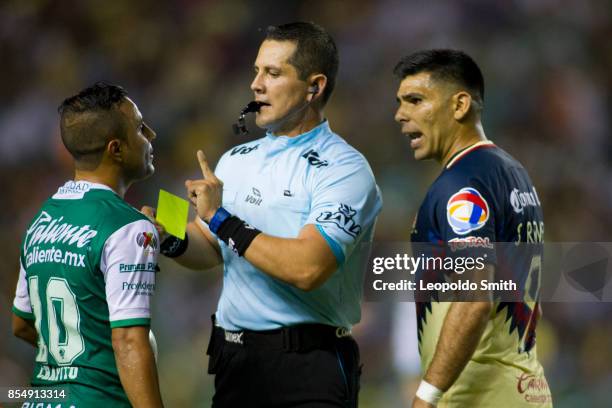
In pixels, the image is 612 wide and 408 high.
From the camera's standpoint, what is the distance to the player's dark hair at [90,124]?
2.95 m

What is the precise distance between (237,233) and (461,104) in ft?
3.53

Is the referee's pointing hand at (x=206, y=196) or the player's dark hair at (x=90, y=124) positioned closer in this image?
the player's dark hair at (x=90, y=124)

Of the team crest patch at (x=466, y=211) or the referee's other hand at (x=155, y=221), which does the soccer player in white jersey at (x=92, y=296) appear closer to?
the referee's other hand at (x=155, y=221)

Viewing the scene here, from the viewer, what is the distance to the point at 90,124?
2.96 m

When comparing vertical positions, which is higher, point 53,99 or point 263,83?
A: point 53,99

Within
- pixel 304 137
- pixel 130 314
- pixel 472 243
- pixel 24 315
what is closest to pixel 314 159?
pixel 304 137

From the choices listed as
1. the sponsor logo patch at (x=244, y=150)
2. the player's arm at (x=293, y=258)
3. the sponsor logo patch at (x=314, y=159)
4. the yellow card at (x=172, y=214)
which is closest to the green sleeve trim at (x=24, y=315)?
the yellow card at (x=172, y=214)

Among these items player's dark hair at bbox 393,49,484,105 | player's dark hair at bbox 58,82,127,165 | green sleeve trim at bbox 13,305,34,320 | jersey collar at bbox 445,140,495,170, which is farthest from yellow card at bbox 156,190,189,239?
player's dark hair at bbox 393,49,484,105

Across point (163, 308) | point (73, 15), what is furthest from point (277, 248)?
point (73, 15)

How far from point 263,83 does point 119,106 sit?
633 mm

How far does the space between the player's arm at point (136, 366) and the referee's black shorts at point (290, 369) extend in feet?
1.99

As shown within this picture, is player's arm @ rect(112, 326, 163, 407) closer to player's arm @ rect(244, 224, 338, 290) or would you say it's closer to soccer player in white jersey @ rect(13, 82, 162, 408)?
soccer player in white jersey @ rect(13, 82, 162, 408)

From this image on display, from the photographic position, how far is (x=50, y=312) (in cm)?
278

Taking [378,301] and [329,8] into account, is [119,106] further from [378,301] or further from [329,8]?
[329,8]
